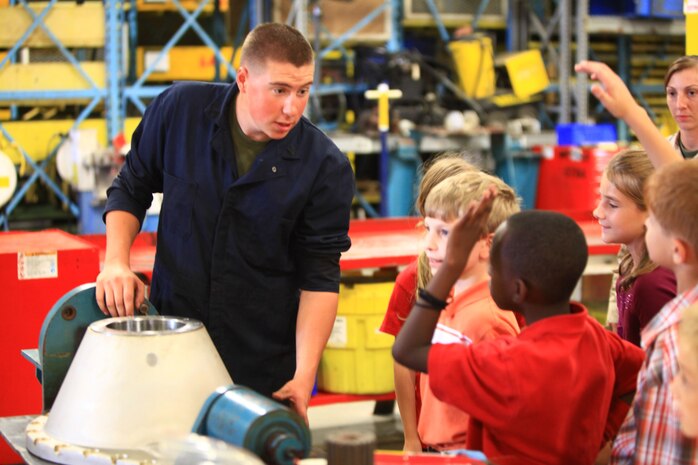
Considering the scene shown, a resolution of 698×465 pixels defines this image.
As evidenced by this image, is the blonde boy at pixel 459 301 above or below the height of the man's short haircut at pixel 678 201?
below

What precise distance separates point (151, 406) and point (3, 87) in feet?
21.4

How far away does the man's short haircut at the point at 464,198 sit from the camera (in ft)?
7.80

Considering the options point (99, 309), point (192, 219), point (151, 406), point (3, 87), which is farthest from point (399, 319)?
point (3, 87)

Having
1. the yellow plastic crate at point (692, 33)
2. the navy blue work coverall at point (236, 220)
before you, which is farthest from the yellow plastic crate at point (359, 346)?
the navy blue work coverall at point (236, 220)

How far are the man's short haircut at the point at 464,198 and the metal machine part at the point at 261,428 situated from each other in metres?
0.77

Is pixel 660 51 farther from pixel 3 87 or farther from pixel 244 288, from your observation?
pixel 244 288

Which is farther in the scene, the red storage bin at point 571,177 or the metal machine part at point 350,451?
the red storage bin at point 571,177

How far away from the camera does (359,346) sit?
4539 millimetres

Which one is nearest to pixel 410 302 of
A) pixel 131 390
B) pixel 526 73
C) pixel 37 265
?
pixel 131 390

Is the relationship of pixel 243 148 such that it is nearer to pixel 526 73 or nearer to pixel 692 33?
pixel 692 33

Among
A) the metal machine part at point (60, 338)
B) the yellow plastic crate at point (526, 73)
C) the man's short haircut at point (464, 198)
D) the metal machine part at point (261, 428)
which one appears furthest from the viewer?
the yellow plastic crate at point (526, 73)

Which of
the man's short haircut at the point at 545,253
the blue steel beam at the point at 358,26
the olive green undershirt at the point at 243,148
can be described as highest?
the blue steel beam at the point at 358,26

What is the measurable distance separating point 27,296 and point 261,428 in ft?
8.01

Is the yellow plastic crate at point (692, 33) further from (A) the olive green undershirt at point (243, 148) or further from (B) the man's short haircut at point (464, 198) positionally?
(A) the olive green undershirt at point (243, 148)
